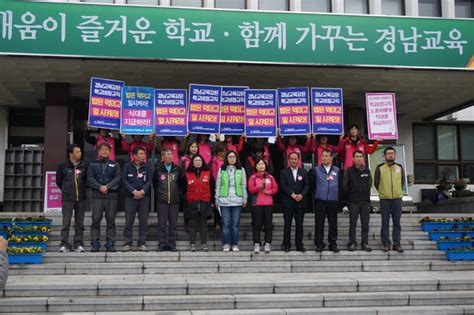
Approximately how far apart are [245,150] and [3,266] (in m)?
10.4

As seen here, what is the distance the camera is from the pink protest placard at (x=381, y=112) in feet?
36.9

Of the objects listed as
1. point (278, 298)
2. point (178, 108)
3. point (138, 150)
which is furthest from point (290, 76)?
point (278, 298)

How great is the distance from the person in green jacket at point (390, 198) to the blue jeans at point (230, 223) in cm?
266

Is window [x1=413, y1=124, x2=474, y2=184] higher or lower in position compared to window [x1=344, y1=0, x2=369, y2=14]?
lower

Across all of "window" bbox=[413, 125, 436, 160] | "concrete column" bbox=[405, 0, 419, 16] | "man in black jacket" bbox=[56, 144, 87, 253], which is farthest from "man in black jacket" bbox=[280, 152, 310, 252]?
"window" bbox=[413, 125, 436, 160]

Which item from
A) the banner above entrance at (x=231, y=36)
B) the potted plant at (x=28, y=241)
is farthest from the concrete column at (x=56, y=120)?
the potted plant at (x=28, y=241)

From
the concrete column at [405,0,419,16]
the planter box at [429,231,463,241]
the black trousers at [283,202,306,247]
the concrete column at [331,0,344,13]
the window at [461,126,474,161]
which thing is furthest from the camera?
the window at [461,126,474,161]

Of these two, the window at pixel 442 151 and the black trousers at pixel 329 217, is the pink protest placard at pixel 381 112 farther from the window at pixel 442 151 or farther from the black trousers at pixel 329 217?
the window at pixel 442 151

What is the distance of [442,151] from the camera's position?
16656 mm

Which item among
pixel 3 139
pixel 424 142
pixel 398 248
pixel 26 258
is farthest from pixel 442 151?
pixel 3 139

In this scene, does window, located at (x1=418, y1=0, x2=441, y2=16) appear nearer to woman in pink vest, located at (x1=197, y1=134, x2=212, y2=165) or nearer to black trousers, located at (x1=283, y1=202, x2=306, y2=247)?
woman in pink vest, located at (x1=197, y1=134, x2=212, y2=165)

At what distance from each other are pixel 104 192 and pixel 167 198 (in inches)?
42.2

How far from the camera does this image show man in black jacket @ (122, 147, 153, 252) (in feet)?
29.0

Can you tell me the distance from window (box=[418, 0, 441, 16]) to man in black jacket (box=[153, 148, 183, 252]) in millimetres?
9093
